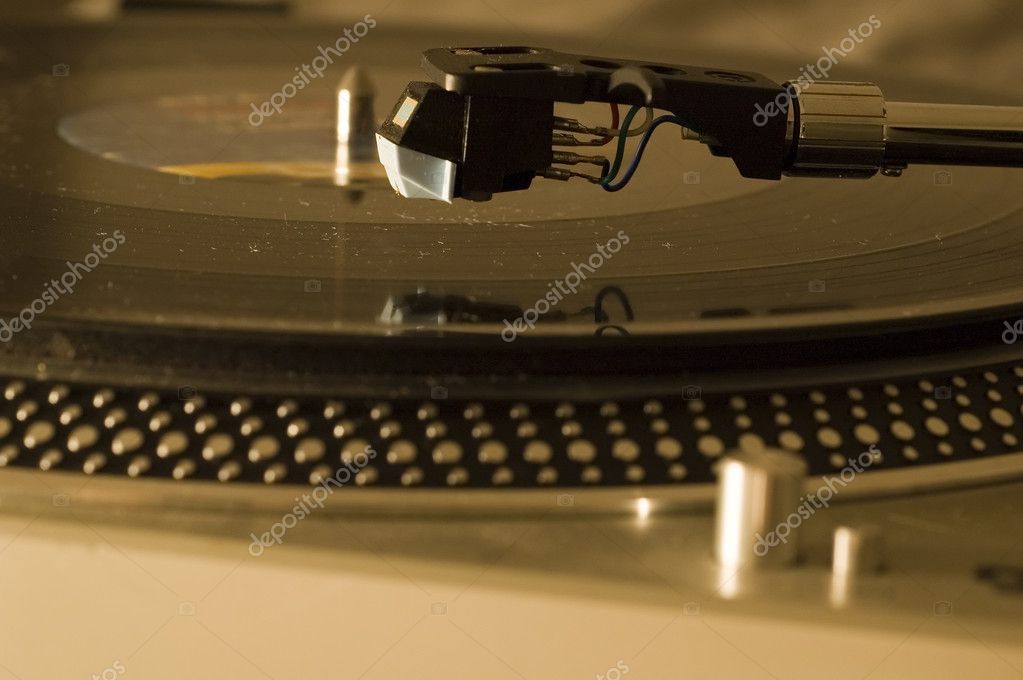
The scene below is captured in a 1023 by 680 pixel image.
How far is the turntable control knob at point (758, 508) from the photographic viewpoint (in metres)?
0.43

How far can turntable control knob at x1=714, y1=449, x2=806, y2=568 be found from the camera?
0.43 metres

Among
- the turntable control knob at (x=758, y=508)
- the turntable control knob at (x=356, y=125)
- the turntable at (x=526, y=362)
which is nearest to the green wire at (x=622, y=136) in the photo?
the turntable at (x=526, y=362)

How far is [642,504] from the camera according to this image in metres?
0.46

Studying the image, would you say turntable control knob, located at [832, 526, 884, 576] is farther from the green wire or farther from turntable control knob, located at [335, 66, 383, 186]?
turntable control knob, located at [335, 66, 383, 186]

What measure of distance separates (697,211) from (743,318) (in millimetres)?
198

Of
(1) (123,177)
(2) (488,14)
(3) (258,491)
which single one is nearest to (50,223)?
(1) (123,177)

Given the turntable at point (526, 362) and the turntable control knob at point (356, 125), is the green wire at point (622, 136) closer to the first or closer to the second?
the turntable at point (526, 362)

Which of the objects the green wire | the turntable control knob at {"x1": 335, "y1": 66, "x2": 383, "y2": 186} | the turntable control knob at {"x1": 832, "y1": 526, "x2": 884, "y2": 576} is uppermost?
the green wire

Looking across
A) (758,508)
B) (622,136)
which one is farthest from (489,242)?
(758,508)

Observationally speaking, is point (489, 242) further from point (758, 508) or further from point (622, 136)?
point (758, 508)

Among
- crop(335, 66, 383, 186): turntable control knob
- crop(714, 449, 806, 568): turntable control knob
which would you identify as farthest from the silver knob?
crop(335, 66, 383, 186): turntable control knob

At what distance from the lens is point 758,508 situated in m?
0.43

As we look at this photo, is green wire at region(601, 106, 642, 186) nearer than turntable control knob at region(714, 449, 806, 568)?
No

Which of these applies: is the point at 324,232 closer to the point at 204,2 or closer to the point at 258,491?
the point at 258,491
